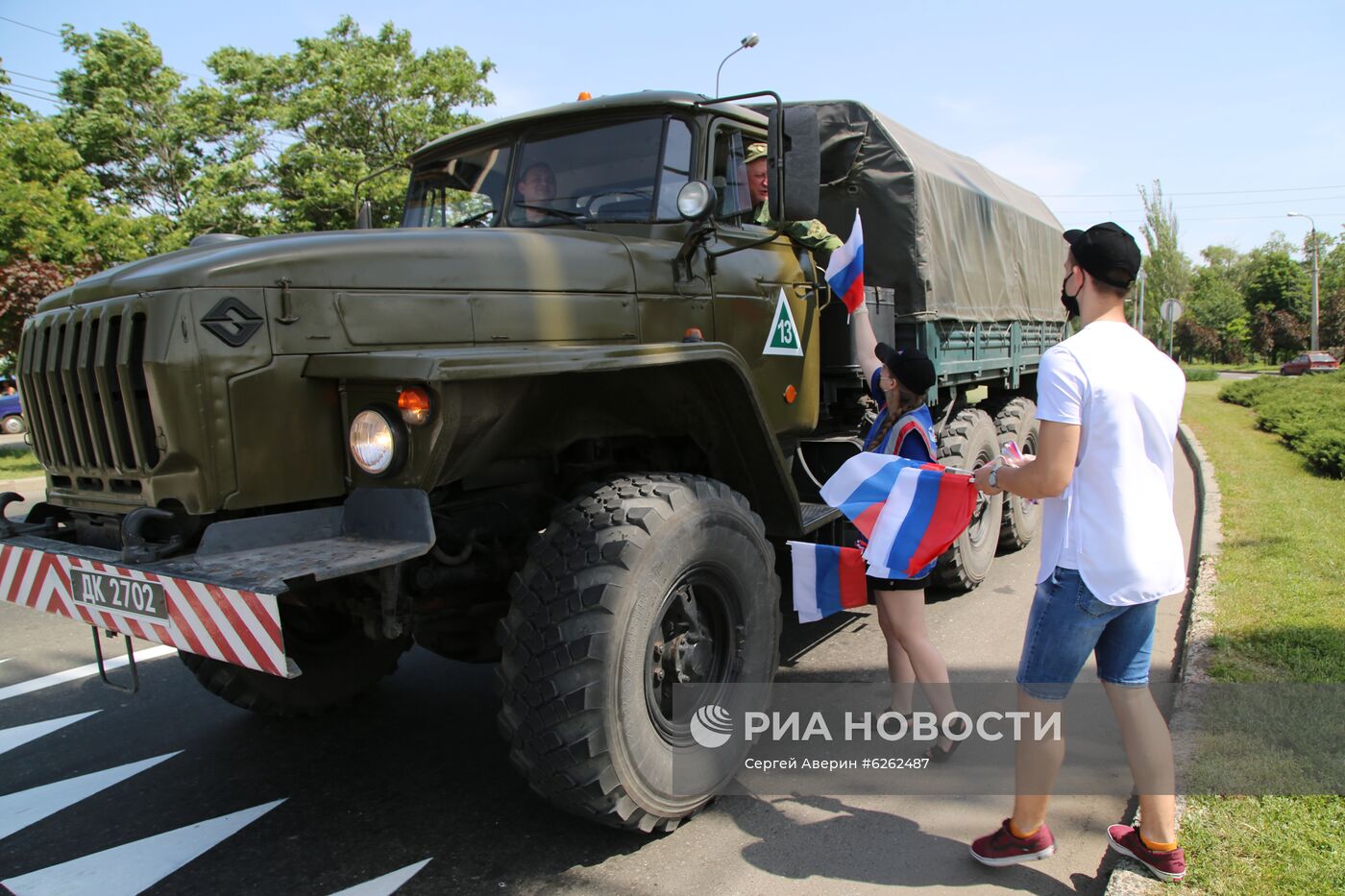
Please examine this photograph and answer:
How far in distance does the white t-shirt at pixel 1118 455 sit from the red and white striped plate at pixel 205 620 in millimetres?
2091

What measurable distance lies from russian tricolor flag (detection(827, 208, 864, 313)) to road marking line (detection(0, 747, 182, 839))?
3.76 metres

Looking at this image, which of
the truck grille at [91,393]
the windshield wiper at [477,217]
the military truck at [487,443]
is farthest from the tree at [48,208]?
the truck grille at [91,393]

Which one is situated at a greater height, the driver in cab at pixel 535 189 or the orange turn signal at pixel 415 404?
the driver in cab at pixel 535 189

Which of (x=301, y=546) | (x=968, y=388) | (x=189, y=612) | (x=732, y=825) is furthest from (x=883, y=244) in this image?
(x=189, y=612)

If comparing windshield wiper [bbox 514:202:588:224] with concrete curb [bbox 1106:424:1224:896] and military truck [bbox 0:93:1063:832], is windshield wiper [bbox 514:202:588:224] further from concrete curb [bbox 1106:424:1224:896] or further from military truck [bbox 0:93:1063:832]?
concrete curb [bbox 1106:424:1224:896]

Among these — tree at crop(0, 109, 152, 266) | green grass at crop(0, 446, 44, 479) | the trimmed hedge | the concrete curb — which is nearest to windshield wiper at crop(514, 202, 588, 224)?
the concrete curb

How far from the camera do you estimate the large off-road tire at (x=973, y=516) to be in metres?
5.66

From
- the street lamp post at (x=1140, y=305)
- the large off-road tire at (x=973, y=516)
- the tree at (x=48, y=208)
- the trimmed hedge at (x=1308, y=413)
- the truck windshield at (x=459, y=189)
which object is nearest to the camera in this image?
the truck windshield at (x=459, y=189)

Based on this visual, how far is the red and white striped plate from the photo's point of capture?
223 cm

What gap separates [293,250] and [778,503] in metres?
2.14

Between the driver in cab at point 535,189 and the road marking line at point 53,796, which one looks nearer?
the road marking line at point 53,796

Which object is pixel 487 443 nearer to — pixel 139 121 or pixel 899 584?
pixel 899 584

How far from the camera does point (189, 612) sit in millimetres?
2334

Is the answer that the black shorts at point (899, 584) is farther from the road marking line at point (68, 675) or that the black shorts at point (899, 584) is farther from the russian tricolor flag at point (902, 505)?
the road marking line at point (68, 675)
